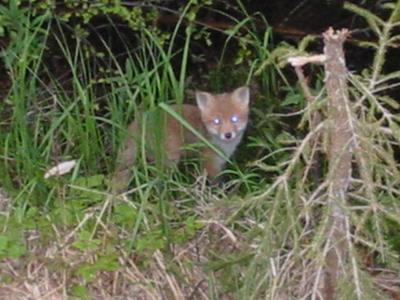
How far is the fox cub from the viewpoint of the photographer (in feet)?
20.3

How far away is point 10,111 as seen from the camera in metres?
6.83

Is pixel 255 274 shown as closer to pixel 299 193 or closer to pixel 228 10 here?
pixel 299 193

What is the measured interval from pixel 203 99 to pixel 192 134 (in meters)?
0.22

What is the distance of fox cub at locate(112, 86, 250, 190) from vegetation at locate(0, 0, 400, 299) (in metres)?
0.08

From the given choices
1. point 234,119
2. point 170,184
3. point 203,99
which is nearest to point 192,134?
point 203,99

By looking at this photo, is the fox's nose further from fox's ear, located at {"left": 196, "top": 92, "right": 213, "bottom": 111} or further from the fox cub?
fox's ear, located at {"left": 196, "top": 92, "right": 213, "bottom": 111}

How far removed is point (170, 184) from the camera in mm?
6148

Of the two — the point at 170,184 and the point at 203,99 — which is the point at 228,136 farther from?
the point at 170,184

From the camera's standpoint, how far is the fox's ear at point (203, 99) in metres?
7.15

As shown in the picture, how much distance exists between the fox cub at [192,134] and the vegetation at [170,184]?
8cm

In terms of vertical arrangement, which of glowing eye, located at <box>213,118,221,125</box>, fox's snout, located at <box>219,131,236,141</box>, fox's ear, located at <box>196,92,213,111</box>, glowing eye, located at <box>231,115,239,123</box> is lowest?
fox's snout, located at <box>219,131,236,141</box>

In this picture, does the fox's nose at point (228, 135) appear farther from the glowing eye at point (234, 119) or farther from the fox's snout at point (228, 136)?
the glowing eye at point (234, 119)

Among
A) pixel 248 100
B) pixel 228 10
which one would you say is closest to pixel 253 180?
pixel 248 100

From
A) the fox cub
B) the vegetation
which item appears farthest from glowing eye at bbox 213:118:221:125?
the vegetation
